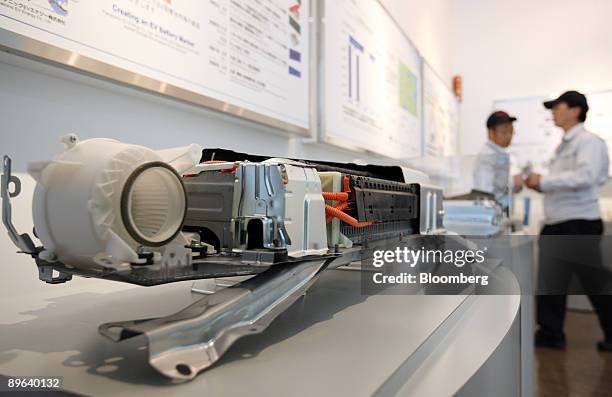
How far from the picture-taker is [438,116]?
332cm

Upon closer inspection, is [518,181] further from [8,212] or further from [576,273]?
[8,212]

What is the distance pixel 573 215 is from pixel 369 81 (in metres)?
1.28

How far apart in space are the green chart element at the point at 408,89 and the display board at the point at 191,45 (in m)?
1.14

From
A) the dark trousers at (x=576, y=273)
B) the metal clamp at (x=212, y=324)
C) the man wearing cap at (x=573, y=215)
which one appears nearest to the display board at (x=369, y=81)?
the man wearing cap at (x=573, y=215)

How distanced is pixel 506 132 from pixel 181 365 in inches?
105

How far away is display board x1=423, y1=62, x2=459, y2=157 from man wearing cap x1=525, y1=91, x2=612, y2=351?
0.81 meters

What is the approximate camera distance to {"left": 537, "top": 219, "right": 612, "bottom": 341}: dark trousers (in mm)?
2279

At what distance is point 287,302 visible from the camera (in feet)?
1.59

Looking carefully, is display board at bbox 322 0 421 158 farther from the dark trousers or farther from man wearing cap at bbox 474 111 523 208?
the dark trousers

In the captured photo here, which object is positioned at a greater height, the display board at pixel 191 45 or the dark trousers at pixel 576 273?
the display board at pixel 191 45

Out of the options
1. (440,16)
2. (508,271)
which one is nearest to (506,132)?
(440,16)

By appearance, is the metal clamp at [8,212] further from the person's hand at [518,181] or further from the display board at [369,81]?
the person's hand at [518,181]

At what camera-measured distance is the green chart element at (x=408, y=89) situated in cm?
255

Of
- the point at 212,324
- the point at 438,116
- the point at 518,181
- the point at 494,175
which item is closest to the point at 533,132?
the point at 438,116
